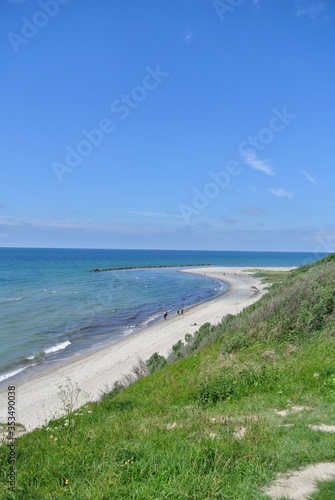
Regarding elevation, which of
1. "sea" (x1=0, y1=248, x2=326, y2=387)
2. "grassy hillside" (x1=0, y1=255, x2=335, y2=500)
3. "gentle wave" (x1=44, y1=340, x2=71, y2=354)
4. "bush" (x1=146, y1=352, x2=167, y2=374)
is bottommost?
"gentle wave" (x1=44, y1=340, x2=71, y2=354)

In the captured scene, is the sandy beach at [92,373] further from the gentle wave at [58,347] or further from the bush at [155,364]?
the gentle wave at [58,347]

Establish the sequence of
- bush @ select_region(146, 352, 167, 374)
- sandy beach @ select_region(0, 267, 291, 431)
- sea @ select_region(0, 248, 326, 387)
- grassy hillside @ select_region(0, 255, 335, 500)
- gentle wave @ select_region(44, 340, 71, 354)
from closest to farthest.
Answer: grassy hillside @ select_region(0, 255, 335, 500) < bush @ select_region(146, 352, 167, 374) < sandy beach @ select_region(0, 267, 291, 431) < sea @ select_region(0, 248, 326, 387) < gentle wave @ select_region(44, 340, 71, 354)

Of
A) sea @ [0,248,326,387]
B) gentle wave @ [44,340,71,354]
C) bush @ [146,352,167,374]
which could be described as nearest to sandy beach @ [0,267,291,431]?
sea @ [0,248,326,387]

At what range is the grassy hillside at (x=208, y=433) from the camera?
3.86m

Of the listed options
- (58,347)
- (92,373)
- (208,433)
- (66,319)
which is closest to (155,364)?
(92,373)

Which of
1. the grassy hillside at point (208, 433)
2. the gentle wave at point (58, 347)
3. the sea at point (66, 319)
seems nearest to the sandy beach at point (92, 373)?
the sea at point (66, 319)

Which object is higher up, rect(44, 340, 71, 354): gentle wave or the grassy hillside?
the grassy hillside

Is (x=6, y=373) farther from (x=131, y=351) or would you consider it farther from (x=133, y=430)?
(x=133, y=430)

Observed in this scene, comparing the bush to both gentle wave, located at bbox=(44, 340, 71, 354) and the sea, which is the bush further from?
gentle wave, located at bbox=(44, 340, 71, 354)

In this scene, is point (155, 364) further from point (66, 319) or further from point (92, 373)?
point (66, 319)

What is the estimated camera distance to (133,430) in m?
5.68

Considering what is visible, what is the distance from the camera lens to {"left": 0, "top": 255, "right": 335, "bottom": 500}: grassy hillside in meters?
3.86

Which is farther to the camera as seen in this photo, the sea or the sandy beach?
the sea

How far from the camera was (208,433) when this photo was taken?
5.05 metres
